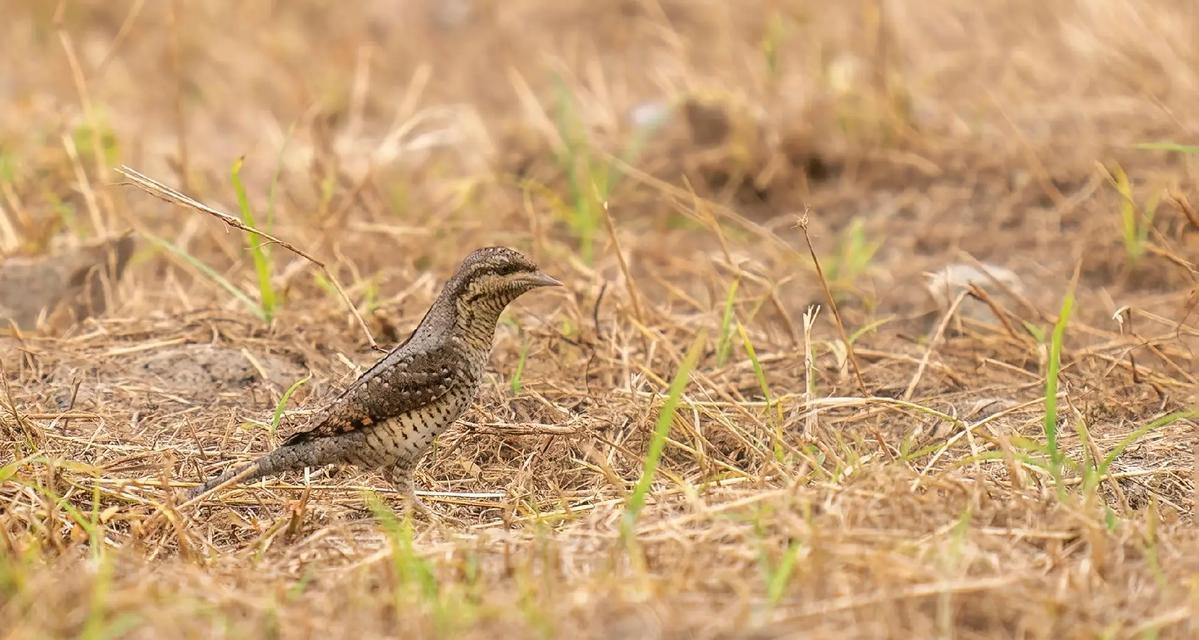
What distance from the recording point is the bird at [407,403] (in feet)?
13.6

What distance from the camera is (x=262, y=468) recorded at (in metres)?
4.09

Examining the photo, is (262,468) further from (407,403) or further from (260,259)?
(260,259)

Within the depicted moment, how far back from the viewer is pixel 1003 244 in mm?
6852

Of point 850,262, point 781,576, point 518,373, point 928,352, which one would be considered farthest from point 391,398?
point 850,262

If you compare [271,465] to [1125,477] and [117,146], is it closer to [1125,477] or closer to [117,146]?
[1125,477]

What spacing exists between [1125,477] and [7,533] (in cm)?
304

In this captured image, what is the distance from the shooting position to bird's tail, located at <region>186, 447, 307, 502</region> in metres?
4.06

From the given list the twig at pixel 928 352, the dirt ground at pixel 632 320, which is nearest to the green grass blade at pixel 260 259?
the dirt ground at pixel 632 320

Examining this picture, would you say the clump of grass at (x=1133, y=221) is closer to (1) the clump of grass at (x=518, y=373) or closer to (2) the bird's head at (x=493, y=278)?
(1) the clump of grass at (x=518, y=373)

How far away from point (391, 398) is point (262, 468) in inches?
16.1

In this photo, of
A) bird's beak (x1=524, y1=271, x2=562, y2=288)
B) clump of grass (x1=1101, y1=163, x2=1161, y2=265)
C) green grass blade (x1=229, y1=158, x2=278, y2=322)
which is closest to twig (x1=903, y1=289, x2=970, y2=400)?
clump of grass (x1=1101, y1=163, x2=1161, y2=265)

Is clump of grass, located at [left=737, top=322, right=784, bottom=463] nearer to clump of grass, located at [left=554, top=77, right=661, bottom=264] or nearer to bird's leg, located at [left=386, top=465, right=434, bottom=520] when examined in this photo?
bird's leg, located at [left=386, top=465, right=434, bottom=520]

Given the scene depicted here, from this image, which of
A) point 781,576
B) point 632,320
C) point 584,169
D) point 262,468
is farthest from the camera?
point 584,169

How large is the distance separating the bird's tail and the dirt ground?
6cm
